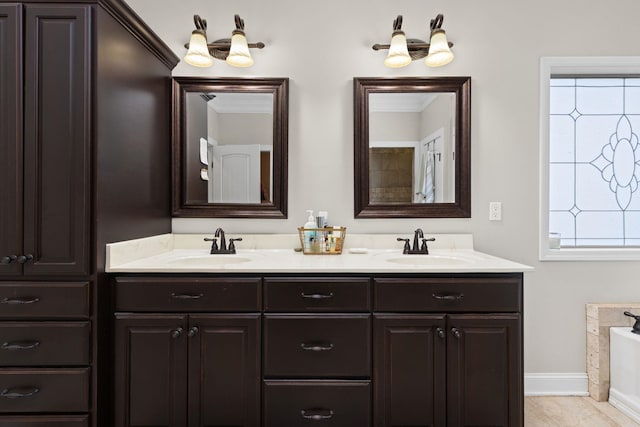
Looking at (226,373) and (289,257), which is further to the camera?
(289,257)

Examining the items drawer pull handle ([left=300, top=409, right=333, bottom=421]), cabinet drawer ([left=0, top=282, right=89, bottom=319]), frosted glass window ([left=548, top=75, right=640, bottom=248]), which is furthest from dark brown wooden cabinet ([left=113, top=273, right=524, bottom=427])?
frosted glass window ([left=548, top=75, right=640, bottom=248])

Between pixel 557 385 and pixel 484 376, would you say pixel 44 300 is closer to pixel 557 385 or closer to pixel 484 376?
pixel 484 376

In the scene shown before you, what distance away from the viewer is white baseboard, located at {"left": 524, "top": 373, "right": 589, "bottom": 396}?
216cm

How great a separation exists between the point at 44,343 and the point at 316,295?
112 centimetres

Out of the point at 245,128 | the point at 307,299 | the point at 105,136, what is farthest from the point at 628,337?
the point at 105,136

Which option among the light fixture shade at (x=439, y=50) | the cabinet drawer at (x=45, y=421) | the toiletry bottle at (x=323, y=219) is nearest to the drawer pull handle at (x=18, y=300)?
the cabinet drawer at (x=45, y=421)

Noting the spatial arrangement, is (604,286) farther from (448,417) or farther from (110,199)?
(110,199)

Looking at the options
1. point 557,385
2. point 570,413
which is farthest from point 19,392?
point 557,385

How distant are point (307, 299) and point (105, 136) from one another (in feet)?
3.64

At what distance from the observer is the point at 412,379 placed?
1.52 metres

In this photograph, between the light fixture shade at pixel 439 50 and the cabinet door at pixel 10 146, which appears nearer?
the cabinet door at pixel 10 146

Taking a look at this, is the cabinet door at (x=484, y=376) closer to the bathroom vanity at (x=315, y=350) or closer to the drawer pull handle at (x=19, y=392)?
the bathroom vanity at (x=315, y=350)

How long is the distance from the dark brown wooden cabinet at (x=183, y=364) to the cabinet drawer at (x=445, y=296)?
0.58 meters

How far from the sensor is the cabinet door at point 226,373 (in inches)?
60.1
